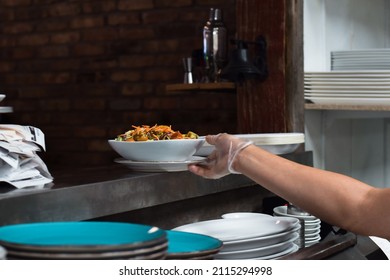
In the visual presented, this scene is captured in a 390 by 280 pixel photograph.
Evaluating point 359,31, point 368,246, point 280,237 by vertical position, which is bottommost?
point 368,246

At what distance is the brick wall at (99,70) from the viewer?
3.85 meters

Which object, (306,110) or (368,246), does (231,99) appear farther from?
(368,246)

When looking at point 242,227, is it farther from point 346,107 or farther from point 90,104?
point 90,104

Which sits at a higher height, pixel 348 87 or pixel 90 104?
pixel 348 87

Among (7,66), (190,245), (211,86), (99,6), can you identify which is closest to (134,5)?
(99,6)

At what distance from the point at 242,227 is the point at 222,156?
0.50ft

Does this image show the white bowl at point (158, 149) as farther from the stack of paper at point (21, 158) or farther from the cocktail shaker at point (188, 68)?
the cocktail shaker at point (188, 68)

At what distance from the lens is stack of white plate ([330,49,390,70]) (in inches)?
102

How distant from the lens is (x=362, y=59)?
263cm

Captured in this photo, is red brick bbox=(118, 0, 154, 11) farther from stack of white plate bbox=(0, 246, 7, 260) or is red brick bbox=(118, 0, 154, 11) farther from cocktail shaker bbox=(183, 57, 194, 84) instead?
stack of white plate bbox=(0, 246, 7, 260)

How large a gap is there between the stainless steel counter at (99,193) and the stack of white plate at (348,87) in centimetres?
78
